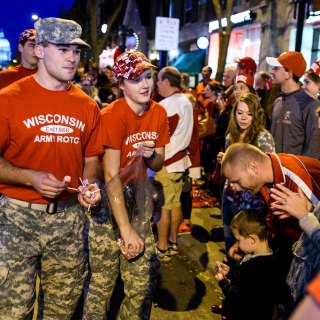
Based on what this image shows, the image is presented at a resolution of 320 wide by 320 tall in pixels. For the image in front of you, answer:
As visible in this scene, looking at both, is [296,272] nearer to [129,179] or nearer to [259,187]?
[259,187]

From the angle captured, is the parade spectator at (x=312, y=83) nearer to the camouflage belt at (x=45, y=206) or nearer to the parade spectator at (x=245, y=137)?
the parade spectator at (x=245, y=137)

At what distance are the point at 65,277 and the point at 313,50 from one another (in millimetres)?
12269

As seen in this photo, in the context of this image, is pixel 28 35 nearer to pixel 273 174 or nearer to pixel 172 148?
pixel 172 148

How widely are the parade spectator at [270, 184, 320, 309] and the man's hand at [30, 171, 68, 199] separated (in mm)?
1276

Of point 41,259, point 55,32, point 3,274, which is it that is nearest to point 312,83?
point 55,32

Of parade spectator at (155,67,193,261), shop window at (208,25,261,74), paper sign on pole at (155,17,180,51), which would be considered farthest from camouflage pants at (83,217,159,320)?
shop window at (208,25,261,74)

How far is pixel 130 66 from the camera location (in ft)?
10.5

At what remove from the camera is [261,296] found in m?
2.91

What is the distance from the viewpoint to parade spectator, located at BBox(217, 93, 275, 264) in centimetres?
426

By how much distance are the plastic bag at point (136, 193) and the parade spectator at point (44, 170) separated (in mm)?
352

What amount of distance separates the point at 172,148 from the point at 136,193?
2272mm

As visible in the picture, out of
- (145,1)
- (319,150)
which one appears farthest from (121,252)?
(145,1)

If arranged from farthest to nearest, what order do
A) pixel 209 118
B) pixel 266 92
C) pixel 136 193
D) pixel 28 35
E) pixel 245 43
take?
pixel 245 43 < pixel 209 118 < pixel 266 92 < pixel 28 35 < pixel 136 193

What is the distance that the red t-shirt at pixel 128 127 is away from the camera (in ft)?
10.2
